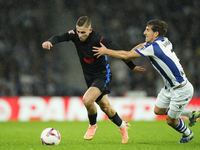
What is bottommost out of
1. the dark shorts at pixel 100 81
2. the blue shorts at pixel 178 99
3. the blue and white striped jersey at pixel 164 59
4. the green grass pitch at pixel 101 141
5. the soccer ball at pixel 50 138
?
the green grass pitch at pixel 101 141

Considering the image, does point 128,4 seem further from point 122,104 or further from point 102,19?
point 122,104

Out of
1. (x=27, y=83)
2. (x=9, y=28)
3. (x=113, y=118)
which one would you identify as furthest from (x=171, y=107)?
(x=9, y=28)

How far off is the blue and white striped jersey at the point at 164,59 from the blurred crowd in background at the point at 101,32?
910cm

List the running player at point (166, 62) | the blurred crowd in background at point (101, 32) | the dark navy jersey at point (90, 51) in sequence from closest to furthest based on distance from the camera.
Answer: the running player at point (166, 62)
the dark navy jersey at point (90, 51)
the blurred crowd in background at point (101, 32)

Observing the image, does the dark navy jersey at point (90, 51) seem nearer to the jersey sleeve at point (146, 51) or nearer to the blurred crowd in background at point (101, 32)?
the jersey sleeve at point (146, 51)

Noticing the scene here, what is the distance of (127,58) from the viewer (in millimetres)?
4988

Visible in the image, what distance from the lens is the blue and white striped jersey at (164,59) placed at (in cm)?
492

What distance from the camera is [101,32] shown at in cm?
1570

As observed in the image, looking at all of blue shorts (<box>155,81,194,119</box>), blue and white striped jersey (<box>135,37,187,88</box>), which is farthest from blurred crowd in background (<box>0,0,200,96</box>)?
blue and white striped jersey (<box>135,37,187,88</box>)

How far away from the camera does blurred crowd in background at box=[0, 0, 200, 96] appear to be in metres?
14.2

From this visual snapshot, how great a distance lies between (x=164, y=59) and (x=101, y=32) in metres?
11.0

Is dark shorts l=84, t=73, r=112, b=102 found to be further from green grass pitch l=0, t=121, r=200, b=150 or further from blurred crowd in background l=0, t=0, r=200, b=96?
blurred crowd in background l=0, t=0, r=200, b=96

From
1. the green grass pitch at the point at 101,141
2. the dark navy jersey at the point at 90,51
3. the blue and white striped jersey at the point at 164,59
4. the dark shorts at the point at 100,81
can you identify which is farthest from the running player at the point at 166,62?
the green grass pitch at the point at 101,141

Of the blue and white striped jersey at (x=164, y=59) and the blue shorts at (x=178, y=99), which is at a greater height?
the blue and white striped jersey at (x=164, y=59)
